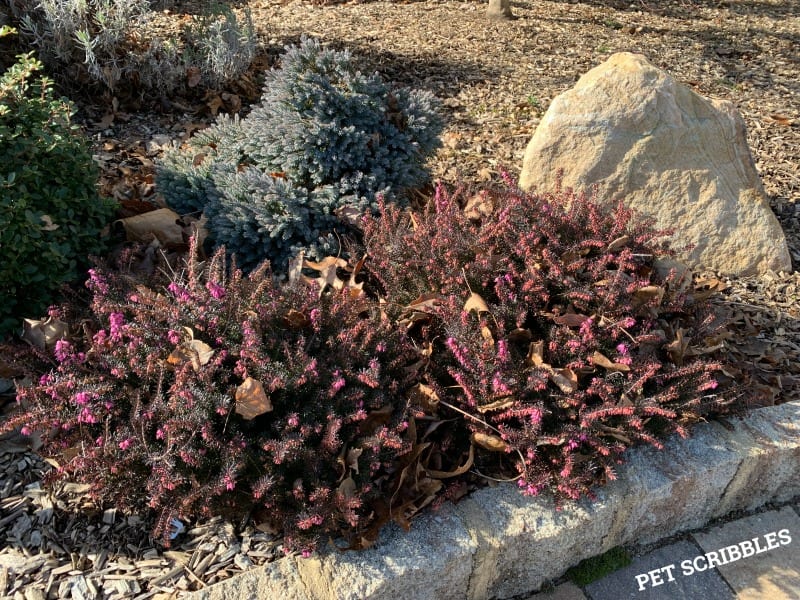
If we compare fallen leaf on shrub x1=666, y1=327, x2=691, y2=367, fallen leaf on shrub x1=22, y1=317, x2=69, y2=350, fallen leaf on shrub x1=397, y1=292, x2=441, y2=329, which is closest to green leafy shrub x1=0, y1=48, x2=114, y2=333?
fallen leaf on shrub x1=22, y1=317, x2=69, y2=350

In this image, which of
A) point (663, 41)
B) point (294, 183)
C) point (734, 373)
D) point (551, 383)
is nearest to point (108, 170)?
point (294, 183)

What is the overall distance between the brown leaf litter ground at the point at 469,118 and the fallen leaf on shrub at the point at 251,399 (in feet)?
1.48

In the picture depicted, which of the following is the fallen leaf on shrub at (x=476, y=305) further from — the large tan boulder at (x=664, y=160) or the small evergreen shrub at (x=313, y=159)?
the large tan boulder at (x=664, y=160)

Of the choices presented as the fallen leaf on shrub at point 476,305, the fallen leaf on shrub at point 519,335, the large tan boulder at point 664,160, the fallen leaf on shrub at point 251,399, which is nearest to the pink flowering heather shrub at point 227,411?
the fallen leaf on shrub at point 251,399

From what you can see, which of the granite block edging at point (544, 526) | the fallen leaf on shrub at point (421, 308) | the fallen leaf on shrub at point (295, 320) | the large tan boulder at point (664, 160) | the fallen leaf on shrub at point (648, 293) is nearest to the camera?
the granite block edging at point (544, 526)

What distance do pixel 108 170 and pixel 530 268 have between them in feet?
8.89

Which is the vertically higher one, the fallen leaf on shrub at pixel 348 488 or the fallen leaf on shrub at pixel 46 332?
the fallen leaf on shrub at pixel 46 332

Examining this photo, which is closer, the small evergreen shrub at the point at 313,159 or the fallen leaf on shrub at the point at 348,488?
the fallen leaf on shrub at the point at 348,488

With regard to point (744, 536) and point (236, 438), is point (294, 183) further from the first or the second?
point (744, 536)

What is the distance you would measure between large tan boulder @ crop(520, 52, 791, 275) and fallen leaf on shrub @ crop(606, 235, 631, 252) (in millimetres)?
797

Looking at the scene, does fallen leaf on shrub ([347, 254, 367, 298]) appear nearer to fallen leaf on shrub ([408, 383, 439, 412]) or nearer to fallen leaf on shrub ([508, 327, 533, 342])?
fallen leaf on shrub ([408, 383, 439, 412])

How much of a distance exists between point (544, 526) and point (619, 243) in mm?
1306

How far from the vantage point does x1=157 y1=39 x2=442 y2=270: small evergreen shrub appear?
3166 mm

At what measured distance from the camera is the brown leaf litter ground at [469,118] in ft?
7.45
